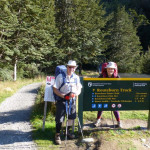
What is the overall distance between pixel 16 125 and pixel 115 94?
3.15m

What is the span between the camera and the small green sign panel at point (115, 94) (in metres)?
4.52

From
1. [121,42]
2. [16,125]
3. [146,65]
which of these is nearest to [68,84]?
[16,125]

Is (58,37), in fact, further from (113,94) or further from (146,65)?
(113,94)

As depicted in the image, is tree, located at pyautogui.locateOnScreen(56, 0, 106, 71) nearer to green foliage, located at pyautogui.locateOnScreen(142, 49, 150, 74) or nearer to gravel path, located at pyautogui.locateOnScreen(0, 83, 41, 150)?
green foliage, located at pyautogui.locateOnScreen(142, 49, 150, 74)

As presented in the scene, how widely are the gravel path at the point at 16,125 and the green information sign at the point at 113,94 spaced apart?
5.14 ft

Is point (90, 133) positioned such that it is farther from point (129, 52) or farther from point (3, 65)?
point (129, 52)

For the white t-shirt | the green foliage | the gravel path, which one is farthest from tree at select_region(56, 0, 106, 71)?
the white t-shirt

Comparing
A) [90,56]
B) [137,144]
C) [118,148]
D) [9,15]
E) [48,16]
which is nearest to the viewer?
[118,148]

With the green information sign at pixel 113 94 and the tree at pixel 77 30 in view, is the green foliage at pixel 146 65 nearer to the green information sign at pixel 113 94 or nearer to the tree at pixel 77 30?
the tree at pixel 77 30

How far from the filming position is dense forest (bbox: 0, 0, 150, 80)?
49.9 ft

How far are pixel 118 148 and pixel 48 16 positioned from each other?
19.3m

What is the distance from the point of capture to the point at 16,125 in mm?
5090

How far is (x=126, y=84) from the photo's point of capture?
4.65m

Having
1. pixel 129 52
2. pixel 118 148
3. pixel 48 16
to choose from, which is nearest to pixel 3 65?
pixel 48 16
